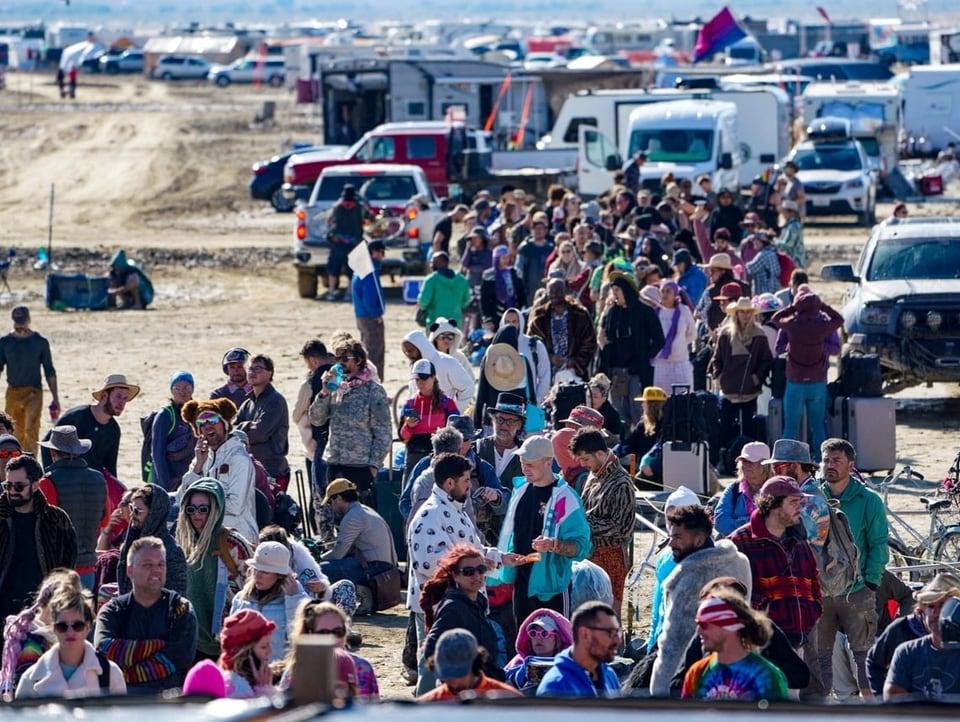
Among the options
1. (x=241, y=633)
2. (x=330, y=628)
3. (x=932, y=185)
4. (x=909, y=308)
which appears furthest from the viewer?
(x=932, y=185)

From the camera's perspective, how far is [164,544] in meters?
8.66

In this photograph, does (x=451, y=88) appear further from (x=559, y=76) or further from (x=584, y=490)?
(x=584, y=490)

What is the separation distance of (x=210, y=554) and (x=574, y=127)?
28508 mm

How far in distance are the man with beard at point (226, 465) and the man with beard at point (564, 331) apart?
14.7 ft

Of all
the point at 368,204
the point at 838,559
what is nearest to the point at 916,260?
the point at 838,559

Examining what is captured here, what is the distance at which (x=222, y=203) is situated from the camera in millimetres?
41438

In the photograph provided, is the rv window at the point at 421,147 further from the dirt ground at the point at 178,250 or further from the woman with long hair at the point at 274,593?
the woman with long hair at the point at 274,593

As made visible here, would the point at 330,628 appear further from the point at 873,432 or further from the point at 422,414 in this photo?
the point at 873,432

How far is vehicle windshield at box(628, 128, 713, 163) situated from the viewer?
3156cm

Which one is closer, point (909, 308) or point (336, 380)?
point (336, 380)

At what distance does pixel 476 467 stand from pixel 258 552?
2318 mm

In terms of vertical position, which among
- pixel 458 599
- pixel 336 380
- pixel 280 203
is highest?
pixel 280 203

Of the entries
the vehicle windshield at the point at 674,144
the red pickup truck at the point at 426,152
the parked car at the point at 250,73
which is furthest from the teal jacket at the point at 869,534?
the parked car at the point at 250,73

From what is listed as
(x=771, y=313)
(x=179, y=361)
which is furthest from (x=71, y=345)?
(x=771, y=313)
